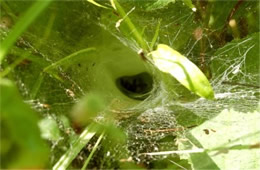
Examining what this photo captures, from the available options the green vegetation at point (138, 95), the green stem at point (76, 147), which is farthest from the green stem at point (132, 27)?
the green stem at point (76, 147)

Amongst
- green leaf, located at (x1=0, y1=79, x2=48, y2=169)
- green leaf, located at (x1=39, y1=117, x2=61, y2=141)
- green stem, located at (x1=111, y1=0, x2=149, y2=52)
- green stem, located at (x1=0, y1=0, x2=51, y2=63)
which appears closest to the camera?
green leaf, located at (x1=0, y1=79, x2=48, y2=169)

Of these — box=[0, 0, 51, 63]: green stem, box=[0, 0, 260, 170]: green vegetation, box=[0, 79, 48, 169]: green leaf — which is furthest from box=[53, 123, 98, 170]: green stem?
box=[0, 79, 48, 169]: green leaf

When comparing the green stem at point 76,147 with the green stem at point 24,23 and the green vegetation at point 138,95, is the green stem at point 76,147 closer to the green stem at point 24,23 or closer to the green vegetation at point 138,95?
the green vegetation at point 138,95

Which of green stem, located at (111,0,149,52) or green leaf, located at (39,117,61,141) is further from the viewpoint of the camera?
green leaf, located at (39,117,61,141)

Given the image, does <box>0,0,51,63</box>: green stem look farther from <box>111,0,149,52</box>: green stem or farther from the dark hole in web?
the dark hole in web

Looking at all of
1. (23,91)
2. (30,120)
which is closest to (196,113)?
(23,91)

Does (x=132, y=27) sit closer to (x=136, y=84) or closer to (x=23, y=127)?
(x=136, y=84)

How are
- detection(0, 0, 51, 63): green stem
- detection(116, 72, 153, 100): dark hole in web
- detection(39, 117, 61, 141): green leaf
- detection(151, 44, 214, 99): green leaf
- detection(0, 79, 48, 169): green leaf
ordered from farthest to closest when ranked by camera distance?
1. detection(116, 72, 153, 100): dark hole in web
2. detection(39, 117, 61, 141): green leaf
3. detection(151, 44, 214, 99): green leaf
4. detection(0, 0, 51, 63): green stem
5. detection(0, 79, 48, 169): green leaf

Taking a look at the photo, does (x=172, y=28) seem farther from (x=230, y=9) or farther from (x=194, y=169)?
(x=194, y=169)
